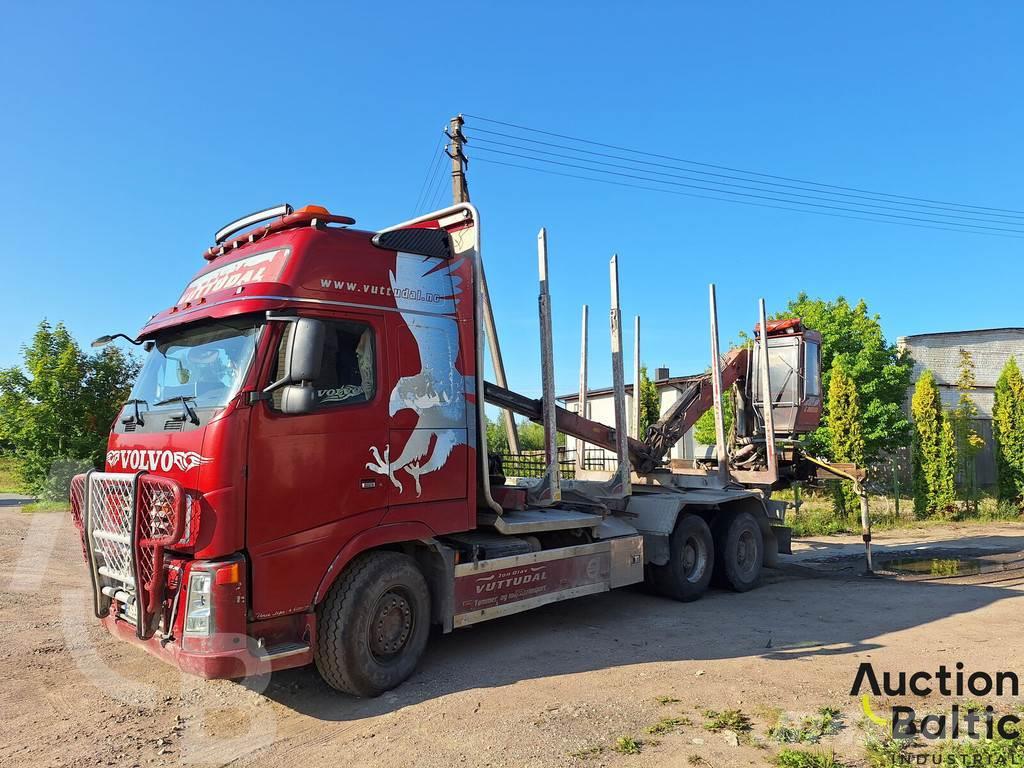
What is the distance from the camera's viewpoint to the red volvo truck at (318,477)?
463 centimetres

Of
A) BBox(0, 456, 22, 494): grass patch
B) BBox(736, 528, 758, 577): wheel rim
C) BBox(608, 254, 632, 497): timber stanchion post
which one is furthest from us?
BBox(0, 456, 22, 494): grass patch

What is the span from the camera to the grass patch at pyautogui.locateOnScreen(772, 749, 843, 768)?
156 inches

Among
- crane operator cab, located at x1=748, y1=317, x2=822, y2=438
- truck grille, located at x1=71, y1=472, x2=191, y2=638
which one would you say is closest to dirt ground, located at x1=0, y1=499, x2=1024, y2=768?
truck grille, located at x1=71, y1=472, x2=191, y2=638

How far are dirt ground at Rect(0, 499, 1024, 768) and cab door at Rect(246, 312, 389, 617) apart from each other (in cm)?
101

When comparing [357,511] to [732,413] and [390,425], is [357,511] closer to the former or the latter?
[390,425]

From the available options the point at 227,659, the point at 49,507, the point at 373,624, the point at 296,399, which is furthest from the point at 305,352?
the point at 49,507

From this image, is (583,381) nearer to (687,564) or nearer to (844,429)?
(687,564)

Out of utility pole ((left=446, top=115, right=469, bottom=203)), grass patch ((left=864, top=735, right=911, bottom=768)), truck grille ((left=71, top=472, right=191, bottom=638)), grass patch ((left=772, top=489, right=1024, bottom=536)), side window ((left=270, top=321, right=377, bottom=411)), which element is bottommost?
grass patch ((left=772, top=489, right=1024, bottom=536))

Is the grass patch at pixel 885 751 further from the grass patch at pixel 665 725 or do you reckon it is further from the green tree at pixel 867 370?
the green tree at pixel 867 370

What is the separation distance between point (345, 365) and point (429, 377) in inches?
30.9

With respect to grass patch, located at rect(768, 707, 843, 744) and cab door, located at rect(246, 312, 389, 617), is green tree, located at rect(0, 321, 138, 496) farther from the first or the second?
grass patch, located at rect(768, 707, 843, 744)

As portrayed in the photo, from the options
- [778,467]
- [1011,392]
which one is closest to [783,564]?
[778,467]

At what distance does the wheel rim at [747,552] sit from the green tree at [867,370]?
11.2 m

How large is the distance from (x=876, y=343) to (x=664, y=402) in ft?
28.6
